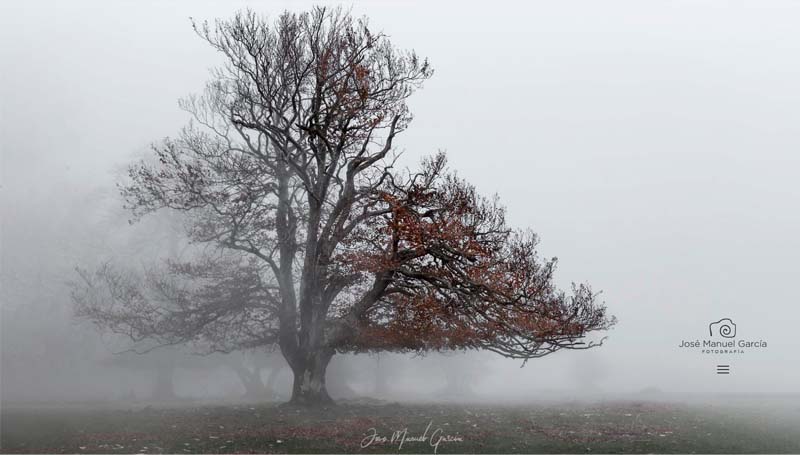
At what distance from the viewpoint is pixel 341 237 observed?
2456cm

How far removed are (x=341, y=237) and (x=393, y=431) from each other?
30.4 ft

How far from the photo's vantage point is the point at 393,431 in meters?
17.7

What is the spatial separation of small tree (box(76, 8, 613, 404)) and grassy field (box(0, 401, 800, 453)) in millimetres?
3329

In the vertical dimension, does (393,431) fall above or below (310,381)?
below

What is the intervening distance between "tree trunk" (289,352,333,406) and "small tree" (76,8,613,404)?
0.21 feet

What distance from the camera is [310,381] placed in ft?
86.2

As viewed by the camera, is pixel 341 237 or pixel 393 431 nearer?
pixel 393 431

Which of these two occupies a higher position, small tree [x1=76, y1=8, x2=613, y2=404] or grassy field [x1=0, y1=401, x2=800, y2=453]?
small tree [x1=76, y1=8, x2=613, y2=404]

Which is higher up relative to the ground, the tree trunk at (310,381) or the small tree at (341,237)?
the small tree at (341,237)

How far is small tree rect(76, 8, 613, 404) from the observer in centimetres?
2116

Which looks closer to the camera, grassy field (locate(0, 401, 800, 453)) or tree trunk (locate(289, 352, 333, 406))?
grassy field (locate(0, 401, 800, 453))

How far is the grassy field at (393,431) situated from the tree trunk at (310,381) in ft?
7.23

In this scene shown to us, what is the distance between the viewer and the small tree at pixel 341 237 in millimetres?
21156

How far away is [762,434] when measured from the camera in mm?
18047
